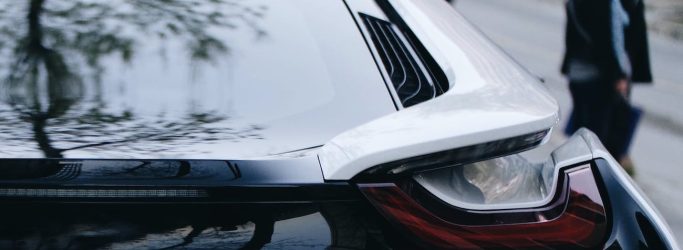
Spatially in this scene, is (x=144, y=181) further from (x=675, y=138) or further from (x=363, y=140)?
(x=675, y=138)

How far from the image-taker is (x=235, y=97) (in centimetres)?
227

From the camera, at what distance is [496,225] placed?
6.66ft

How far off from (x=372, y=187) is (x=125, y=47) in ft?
2.70

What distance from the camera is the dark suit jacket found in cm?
575

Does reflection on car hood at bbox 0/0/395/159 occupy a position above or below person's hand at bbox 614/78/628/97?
above

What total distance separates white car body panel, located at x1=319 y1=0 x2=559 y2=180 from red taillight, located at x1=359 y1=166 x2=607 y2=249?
8cm

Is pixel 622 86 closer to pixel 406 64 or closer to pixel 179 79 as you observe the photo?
pixel 406 64

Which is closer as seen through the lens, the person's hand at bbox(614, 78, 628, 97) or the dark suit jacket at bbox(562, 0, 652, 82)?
the dark suit jacket at bbox(562, 0, 652, 82)

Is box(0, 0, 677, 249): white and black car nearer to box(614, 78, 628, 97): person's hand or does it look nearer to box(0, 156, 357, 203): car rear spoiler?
box(0, 156, 357, 203): car rear spoiler

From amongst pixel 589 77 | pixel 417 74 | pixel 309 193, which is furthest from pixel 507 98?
pixel 589 77

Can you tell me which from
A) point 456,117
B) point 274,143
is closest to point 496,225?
point 456,117

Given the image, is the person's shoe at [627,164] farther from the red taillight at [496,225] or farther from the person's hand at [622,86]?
the red taillight at [496,225]

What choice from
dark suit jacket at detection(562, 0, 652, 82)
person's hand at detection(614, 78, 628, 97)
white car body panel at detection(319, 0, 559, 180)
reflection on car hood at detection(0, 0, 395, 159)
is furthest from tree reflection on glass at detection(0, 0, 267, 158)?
person's hand at detection(614, 78, 628, 97)

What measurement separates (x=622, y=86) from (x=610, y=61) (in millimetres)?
181
